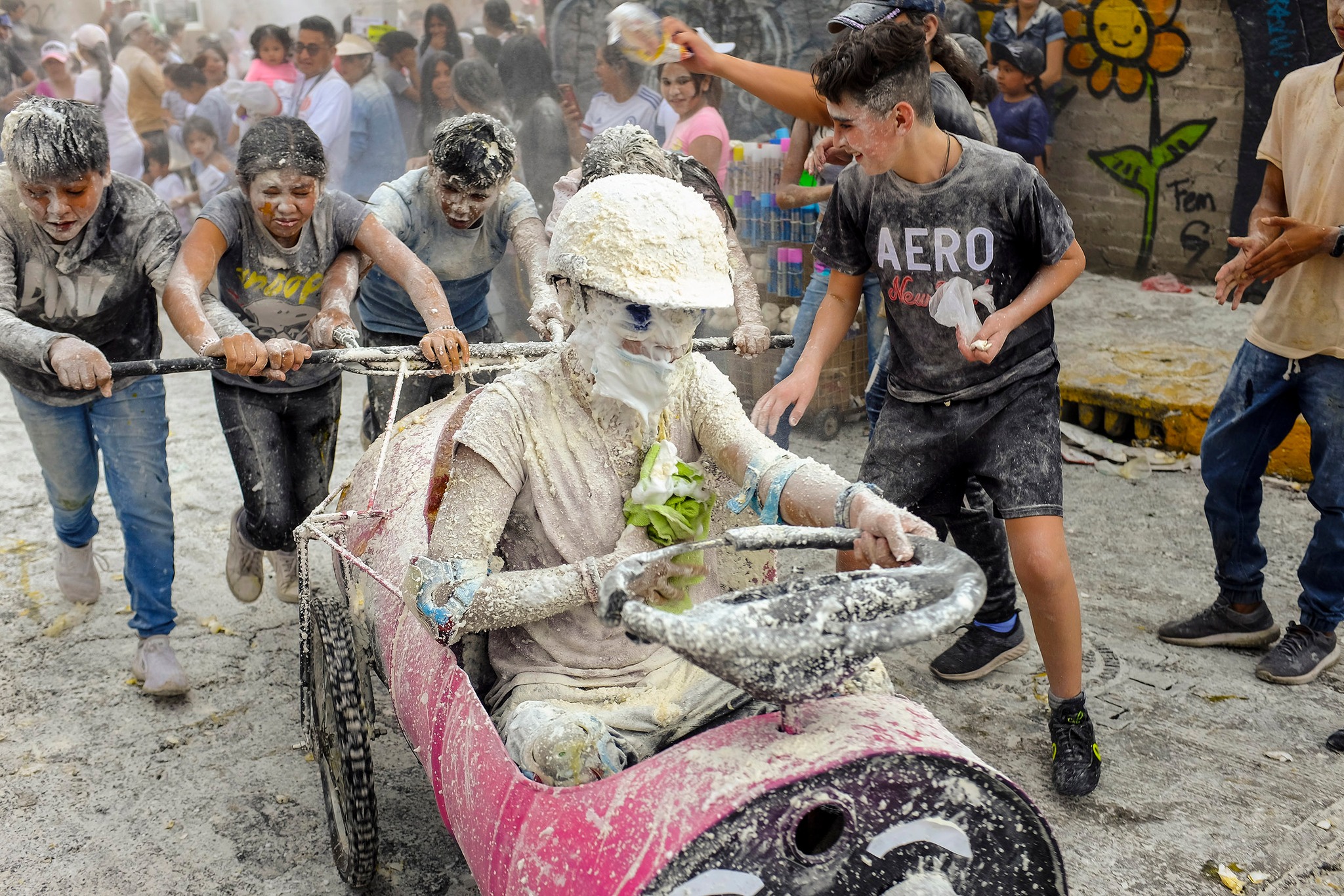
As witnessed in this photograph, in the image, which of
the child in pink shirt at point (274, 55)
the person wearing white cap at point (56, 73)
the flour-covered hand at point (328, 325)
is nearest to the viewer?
the flour-covered hand at point (328, 325)

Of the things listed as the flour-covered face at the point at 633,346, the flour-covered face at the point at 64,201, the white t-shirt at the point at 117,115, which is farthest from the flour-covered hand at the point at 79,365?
the white t-shirt at the point at 117,115

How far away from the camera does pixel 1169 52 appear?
7.74m

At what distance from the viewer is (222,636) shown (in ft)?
15.0

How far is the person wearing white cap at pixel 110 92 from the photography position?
10.3 metres

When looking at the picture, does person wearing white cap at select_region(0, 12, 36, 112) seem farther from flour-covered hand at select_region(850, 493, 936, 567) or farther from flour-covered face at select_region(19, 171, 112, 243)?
flour-covered hand at select_region(850, 493, 936, 567)

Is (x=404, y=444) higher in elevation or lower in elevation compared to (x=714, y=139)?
lower

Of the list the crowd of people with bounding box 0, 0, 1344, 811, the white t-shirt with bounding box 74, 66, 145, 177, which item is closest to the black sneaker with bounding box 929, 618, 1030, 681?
the crowd of people with bounding box 0, 0, 1344, 811

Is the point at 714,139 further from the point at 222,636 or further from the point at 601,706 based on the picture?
the point at 601,706

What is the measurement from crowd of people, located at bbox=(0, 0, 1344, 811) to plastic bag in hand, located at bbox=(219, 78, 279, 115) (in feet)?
19.2

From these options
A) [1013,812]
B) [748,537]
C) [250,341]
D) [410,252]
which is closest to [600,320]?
[748,537]

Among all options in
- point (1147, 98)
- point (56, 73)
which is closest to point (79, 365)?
point (1147, 98)

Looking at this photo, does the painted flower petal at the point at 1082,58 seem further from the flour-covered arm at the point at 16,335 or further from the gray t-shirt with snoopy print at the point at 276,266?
the flour-covered arm at the point at 16,335

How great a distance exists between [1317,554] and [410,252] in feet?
11.1

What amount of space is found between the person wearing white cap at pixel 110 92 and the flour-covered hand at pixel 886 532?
9.77m
